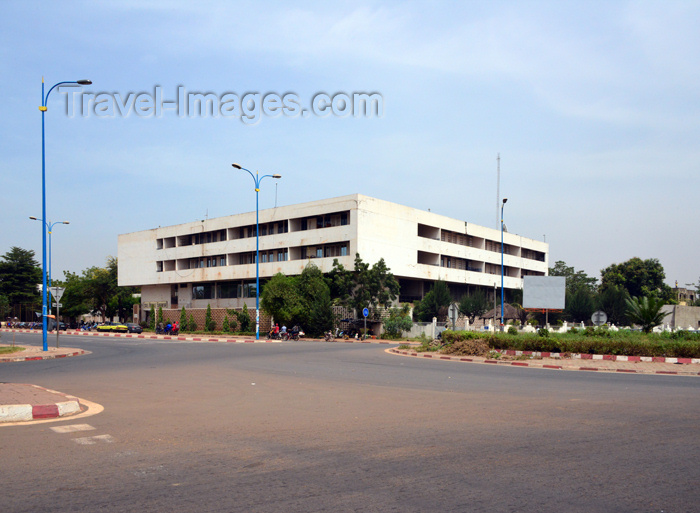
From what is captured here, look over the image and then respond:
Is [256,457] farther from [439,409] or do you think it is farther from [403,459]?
[439,409]

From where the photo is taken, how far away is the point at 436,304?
167 ft

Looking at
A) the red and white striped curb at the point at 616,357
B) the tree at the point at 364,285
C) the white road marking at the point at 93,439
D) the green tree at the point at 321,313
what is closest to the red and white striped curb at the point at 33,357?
the white road marking at the point at 93,439

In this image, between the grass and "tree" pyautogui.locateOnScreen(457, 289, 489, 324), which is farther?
"tree" pyautogui.locateOnScreen(457, 289, 489, 324)

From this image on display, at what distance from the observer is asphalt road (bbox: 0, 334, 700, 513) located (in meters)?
4.70

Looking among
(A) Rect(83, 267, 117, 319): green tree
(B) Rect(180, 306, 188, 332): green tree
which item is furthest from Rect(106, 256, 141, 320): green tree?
(B) Rect(180, 306, 188, 332): green tree

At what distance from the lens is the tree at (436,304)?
167ft

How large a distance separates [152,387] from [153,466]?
7.53m

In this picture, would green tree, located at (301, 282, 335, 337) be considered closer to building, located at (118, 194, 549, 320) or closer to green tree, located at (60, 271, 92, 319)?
building, located at (118, 194, 549, 320)

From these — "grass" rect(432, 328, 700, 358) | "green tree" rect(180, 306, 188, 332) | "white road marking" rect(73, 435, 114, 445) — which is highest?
"white road marking" rect(73, 435, 114, 445)

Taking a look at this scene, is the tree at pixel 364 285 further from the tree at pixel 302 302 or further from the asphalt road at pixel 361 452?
the asphalt road at pixel 361 452

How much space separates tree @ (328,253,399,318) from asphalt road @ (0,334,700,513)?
3397 cm

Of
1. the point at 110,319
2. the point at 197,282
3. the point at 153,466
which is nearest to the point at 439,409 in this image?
the point at 153,466

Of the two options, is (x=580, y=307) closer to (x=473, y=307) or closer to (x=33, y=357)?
(x=473, y=307)

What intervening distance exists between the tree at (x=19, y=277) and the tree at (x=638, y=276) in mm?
78628
